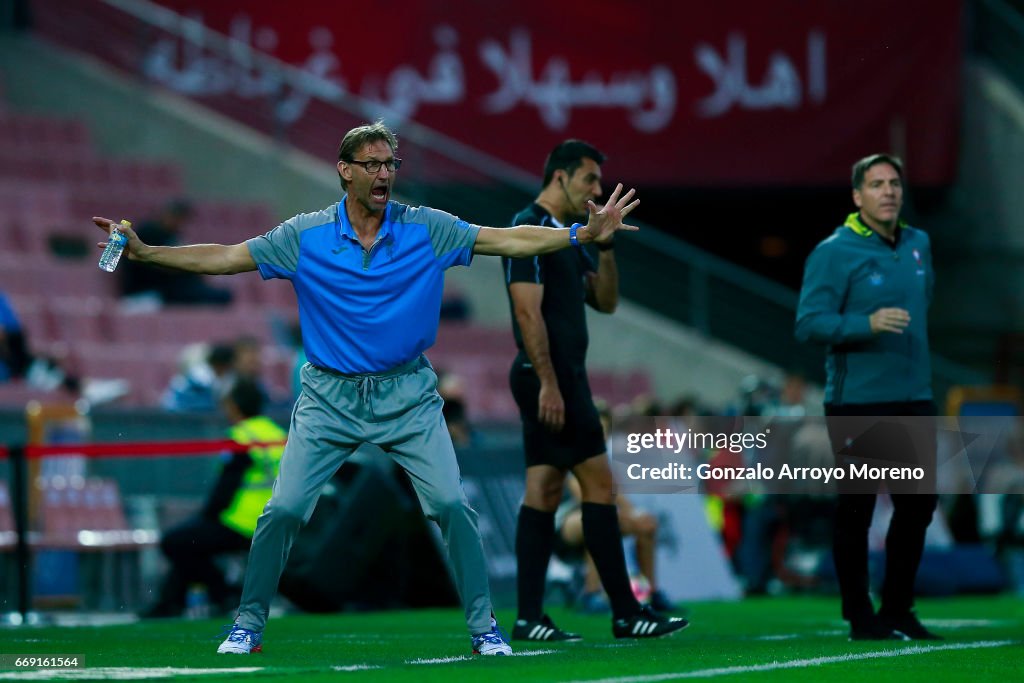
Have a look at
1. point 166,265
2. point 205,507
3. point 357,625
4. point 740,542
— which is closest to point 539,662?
point 166,265

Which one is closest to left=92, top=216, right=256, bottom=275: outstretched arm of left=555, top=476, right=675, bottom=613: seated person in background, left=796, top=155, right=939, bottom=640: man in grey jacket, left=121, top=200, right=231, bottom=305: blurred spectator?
left=796, top=155, right=939, bottom=640: man in grey jacket

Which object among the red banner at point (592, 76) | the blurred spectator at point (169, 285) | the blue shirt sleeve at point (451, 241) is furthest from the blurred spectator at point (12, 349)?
the blue shirt sleeve at point (451, 241)

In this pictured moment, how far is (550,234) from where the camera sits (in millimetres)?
7543

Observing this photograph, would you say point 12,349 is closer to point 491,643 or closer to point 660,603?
point 660,603

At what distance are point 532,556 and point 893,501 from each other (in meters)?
1.65

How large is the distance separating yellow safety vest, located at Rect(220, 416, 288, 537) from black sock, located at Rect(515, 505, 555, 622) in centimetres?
355

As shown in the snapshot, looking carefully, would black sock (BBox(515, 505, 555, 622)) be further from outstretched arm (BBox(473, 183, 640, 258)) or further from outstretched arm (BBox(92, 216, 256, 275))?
outstretched arm (BBox(92, 216, 256, 275))

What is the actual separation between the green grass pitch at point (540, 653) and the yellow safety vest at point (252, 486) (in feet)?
3.36

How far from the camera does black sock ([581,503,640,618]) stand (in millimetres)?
8977

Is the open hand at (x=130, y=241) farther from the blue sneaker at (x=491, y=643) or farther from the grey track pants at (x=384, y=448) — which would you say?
the blue sneaker at (x=491, y=643)

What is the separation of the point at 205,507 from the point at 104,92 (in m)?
10.1

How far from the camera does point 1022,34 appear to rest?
21641 mm

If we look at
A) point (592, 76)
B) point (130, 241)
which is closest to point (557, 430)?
point (130, 241)

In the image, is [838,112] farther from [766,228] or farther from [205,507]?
[205,507]
